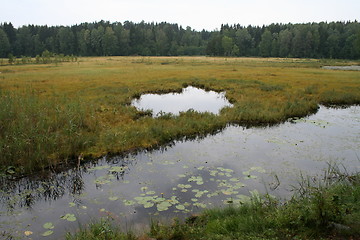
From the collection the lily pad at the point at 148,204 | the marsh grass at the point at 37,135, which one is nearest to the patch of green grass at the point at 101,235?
the lily pad at the point at 148,204

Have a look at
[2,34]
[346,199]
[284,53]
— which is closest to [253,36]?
[284,53]

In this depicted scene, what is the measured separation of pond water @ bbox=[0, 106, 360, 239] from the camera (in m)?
7.75

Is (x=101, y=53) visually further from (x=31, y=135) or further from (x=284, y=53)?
(x=31, y=135)

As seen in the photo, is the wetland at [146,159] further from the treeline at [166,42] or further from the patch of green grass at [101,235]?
the treeline at [166,42]

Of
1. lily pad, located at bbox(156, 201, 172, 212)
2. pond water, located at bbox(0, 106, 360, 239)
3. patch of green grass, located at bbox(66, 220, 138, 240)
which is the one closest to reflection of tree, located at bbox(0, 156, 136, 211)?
pond water, located at bbox(0, 106, 360, 239)

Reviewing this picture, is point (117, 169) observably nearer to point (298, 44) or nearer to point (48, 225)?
point (48, 225)

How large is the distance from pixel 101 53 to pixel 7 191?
128 m

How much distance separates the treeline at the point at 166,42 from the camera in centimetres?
11388

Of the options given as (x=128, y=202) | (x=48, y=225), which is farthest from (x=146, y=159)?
(x=48, y=225)

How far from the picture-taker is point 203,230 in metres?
6.34

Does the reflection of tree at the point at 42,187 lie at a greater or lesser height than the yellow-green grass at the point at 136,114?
lesser

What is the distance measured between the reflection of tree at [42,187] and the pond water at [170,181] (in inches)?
1.2

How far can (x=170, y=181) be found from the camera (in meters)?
9.86

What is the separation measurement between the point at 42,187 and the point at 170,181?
456cm
